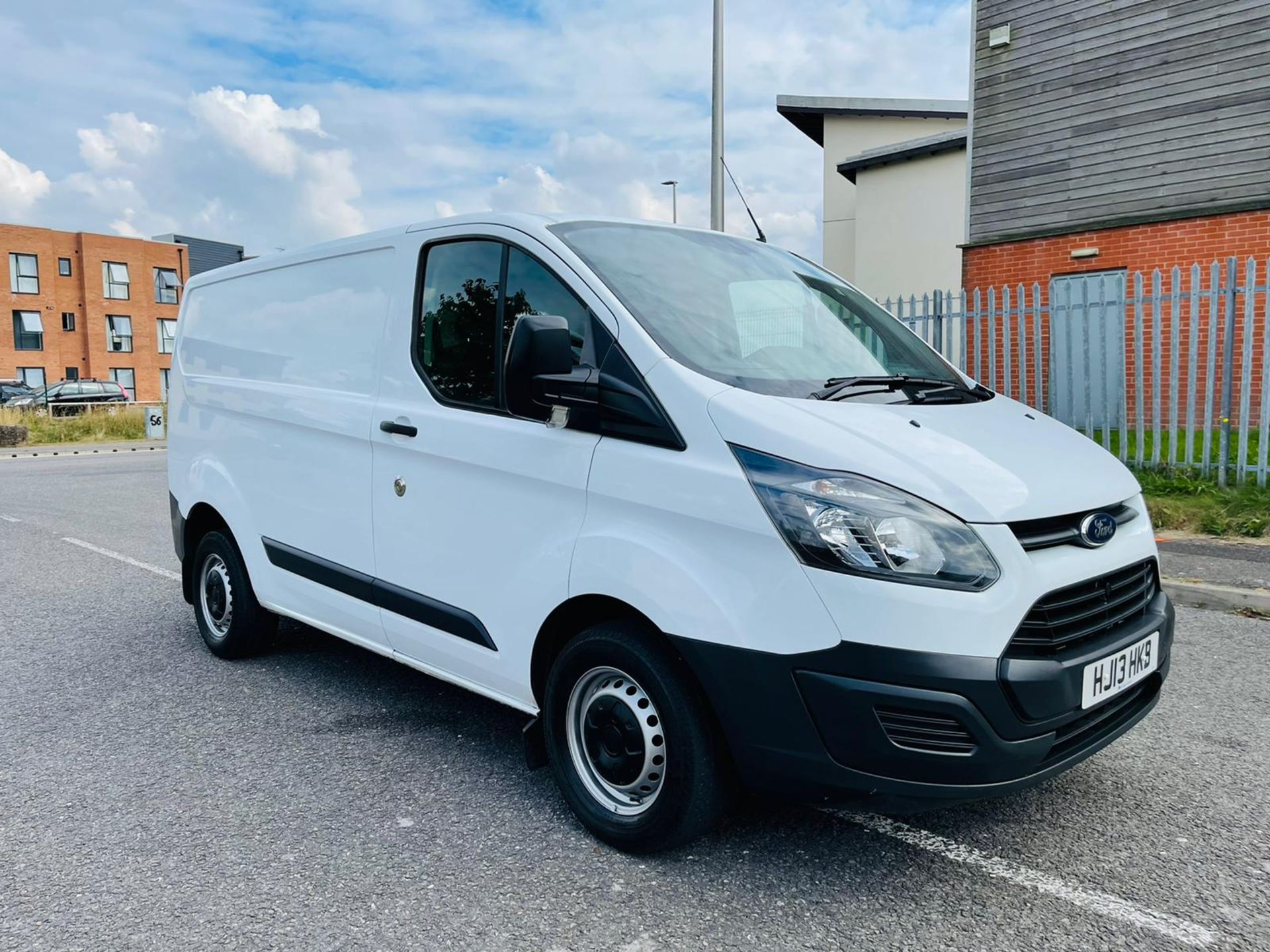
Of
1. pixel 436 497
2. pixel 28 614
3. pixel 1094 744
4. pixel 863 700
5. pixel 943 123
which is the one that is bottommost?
pixel 28 614

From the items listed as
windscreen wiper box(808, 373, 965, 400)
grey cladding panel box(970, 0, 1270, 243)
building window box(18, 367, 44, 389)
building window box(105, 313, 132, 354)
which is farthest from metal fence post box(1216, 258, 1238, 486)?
building window box(105, 313, 132, 354)

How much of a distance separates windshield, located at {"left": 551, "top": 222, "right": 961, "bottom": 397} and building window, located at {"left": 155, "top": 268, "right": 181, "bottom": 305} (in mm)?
55159

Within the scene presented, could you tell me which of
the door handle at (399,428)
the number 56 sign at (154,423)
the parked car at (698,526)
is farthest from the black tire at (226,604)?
the number 56 sign at (154,423)

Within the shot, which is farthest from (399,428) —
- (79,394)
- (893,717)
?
(79,394)

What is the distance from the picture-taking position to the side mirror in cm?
283

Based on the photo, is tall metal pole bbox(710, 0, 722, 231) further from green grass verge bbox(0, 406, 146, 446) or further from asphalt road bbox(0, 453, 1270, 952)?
green grass verge bbox(0, 406, 146, 446)

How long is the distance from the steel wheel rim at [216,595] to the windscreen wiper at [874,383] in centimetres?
325

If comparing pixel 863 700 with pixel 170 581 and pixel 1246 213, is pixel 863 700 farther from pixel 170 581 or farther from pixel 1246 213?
pixel 1246 213

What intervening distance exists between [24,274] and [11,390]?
1085 centimetres

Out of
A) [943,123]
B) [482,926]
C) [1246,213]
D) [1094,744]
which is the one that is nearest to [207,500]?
[482,926]

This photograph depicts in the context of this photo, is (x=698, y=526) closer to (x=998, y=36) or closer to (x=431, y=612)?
(x=431, y=612)

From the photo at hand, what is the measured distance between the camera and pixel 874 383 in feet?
10.1

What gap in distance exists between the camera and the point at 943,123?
968 inches

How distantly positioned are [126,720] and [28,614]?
242 cm
